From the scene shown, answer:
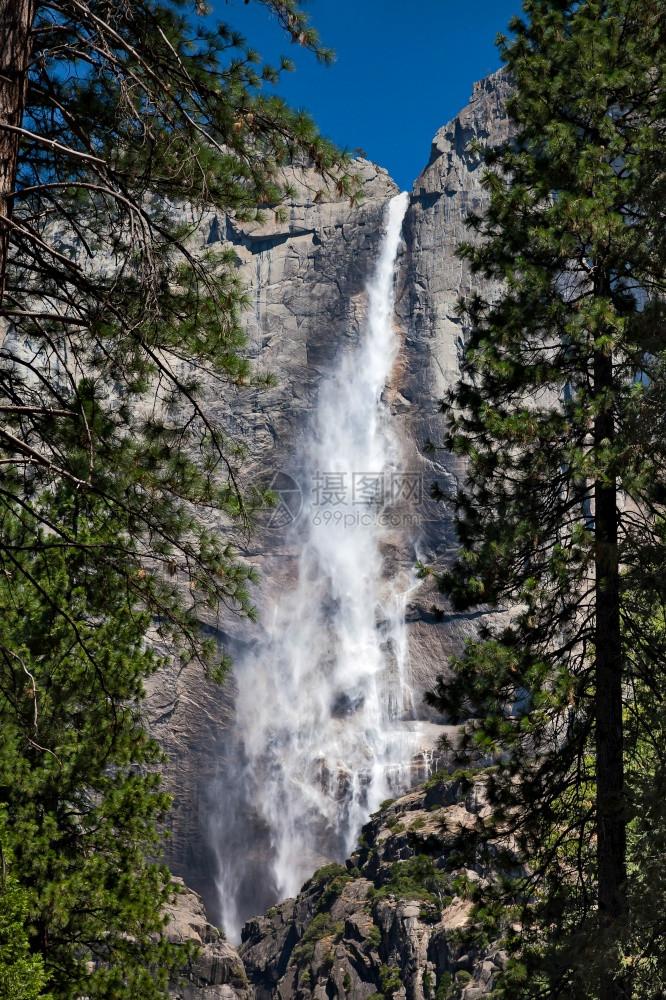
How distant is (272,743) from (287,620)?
8.85m

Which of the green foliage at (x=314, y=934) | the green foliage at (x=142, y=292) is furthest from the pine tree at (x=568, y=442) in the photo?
the green foliage at (x=314, y=934)

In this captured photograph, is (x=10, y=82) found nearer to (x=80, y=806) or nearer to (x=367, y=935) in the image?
(x=80, y=806)

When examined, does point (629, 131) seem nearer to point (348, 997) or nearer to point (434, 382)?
point (348, 997)

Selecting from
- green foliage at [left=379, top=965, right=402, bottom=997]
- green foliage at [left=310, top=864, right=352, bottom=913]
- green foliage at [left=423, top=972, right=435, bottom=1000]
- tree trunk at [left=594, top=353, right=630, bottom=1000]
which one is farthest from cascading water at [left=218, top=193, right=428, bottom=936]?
tree trunk at [left=594, top=353, right=630, bottom=1000]

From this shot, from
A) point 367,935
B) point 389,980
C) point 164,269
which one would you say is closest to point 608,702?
point 164,269

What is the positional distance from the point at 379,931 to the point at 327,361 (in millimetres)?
44470

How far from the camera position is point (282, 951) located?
155 ft

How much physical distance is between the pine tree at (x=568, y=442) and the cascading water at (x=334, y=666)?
2125 inches

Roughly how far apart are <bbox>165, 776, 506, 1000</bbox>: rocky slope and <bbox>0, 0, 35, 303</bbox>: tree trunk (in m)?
31.6

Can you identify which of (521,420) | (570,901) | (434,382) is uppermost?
(434,382)

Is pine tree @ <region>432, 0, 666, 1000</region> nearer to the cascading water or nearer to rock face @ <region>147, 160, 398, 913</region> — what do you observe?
the cascading water

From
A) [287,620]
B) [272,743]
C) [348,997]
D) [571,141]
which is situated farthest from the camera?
[287,620]

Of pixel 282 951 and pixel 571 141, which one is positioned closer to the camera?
pixel 571 141

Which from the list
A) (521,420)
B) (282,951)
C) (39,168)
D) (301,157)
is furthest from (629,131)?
(282,951)
